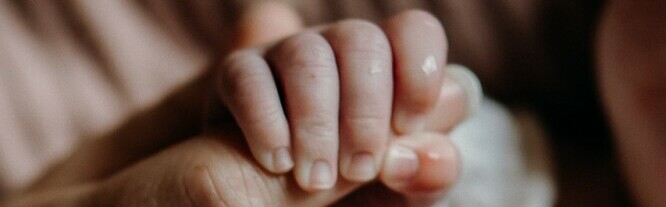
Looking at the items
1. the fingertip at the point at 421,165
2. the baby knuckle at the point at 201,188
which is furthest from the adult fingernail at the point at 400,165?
the baby knuckle at the point at 201,188

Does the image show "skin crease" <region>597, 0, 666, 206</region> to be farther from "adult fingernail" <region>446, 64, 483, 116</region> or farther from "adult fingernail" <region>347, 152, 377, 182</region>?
"adult fingernail" <region>347, 152, 377, 182</region>

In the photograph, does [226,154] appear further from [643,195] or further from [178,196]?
[643,195]

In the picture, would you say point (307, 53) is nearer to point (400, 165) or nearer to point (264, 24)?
point (400, 165)

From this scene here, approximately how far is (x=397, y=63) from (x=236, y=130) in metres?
0.10

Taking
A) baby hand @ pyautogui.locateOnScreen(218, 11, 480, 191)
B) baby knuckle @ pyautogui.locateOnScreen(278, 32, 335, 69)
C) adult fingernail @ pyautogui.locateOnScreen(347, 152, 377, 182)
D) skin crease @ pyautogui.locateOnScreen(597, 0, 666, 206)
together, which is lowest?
skin crease @ pyautogui.locateOnScreen(597, 0, 666, 206)

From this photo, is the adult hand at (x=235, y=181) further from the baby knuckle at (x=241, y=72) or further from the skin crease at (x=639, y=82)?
the skin crease at (x=639, y=82)

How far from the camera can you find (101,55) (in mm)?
723

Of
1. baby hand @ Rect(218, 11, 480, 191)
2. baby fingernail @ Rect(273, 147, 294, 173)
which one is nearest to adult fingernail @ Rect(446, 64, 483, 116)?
baby hand @ Rect(218, 11, 480, 191)

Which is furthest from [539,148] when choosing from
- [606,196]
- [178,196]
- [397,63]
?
[178,196]

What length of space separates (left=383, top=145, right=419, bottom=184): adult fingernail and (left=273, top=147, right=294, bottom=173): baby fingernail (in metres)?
0.06

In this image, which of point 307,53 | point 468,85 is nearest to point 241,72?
point 307,53

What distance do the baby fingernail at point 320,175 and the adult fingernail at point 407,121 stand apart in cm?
6

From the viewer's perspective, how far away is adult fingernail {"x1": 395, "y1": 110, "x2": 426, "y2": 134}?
516 millimetres

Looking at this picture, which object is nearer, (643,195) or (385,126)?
(385,126)
